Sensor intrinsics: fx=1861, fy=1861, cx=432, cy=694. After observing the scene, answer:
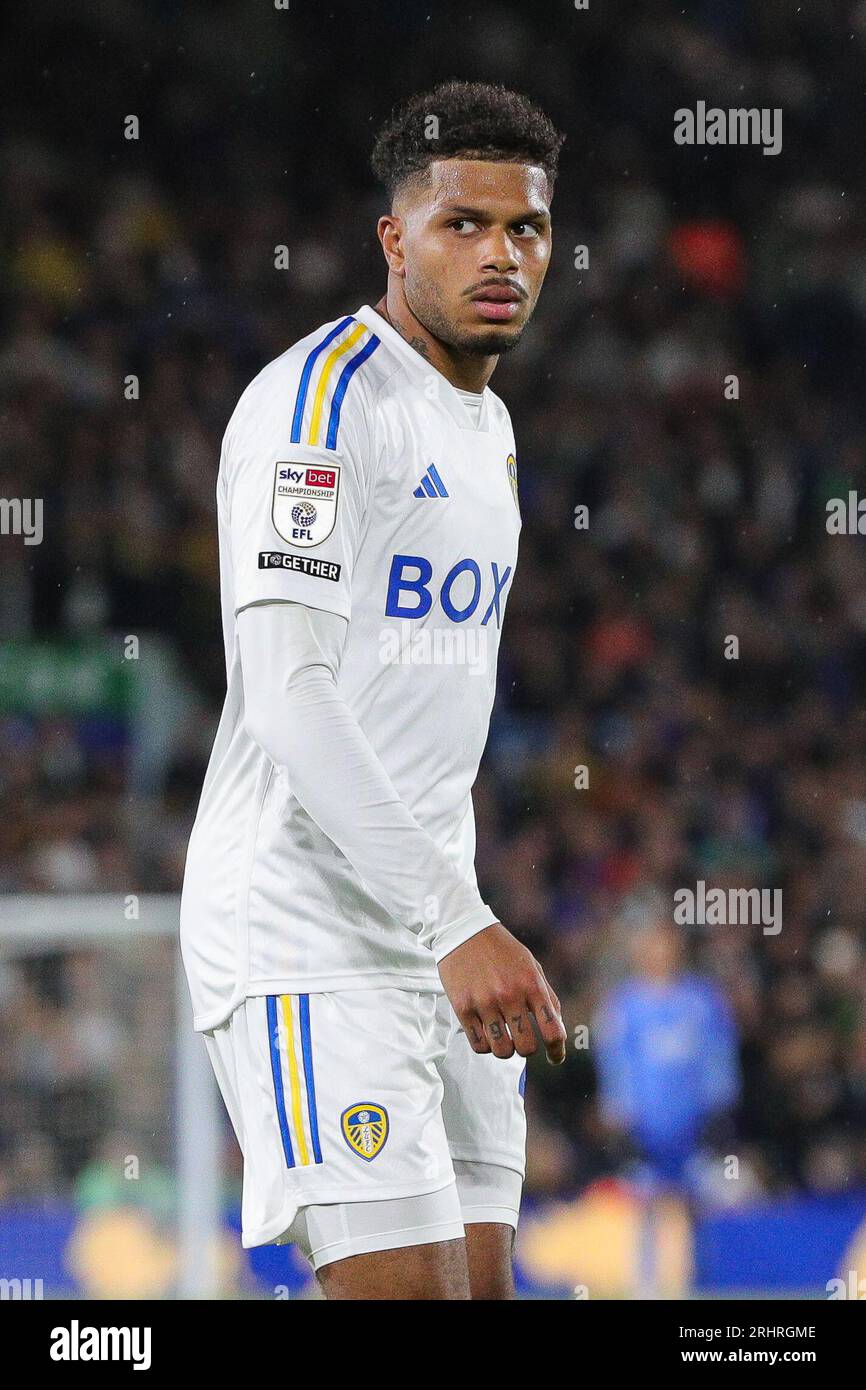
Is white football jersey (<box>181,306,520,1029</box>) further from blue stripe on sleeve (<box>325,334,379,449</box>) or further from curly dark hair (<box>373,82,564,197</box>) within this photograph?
curly dark hair (<box>373,82,564,197</box>)

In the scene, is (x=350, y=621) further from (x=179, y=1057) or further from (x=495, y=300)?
(x=179, y=1057)

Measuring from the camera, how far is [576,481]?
19.8 ft

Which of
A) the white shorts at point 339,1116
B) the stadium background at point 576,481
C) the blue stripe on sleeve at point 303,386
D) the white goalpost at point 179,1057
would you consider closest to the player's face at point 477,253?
the blue stripe on sleeve at point 303,386

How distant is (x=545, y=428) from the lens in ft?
19.9

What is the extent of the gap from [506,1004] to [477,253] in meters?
0.82

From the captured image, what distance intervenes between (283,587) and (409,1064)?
490 millimetres

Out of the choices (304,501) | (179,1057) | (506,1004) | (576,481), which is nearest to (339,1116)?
(506,1004)

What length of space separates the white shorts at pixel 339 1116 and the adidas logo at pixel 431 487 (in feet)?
1.67

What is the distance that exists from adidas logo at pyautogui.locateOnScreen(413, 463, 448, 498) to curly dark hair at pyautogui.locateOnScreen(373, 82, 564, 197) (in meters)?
0.37

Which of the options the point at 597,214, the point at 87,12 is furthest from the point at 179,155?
the point at 597,214

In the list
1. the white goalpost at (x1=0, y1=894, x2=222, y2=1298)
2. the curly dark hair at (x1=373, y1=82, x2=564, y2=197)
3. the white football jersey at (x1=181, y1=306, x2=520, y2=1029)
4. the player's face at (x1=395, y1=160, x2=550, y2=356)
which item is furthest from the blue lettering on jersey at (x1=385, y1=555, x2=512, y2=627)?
the white goalpost at (x1=0, y1=894, x2=222, y2=1298)

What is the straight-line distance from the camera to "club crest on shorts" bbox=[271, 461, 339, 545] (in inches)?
70.0
